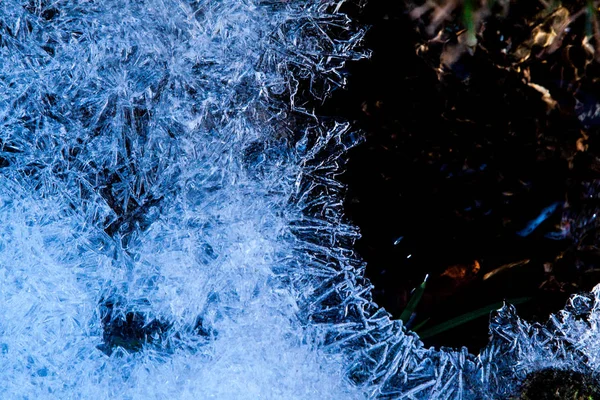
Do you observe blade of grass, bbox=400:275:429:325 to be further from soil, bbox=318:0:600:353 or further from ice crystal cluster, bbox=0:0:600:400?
ice crystal cluster, bbox=0:0:600:400

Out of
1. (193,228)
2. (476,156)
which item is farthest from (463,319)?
(193,228)

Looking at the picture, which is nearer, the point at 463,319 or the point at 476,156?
the point at 476,156

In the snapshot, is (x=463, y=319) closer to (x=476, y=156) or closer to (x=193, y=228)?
(x=476, y=156)

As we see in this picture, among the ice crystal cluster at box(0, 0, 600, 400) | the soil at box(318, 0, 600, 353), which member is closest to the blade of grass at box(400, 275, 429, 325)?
the soil at box(318, 0, 600, 353)

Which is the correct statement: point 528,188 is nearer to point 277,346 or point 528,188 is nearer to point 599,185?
point 599,185

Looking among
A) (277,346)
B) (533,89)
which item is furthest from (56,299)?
(533,89)
